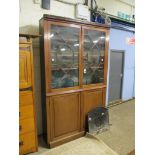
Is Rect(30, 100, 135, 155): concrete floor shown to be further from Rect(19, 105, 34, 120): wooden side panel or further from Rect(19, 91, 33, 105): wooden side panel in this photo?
Rect(19, 91, 33, 105): wooden side panel

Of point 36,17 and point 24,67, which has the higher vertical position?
point 36,17

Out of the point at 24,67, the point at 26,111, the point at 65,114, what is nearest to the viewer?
the point at 24,67

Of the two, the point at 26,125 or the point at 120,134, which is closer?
the point at 26,125

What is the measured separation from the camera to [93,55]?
299cm

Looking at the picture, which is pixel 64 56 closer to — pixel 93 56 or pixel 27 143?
pixel 93 56

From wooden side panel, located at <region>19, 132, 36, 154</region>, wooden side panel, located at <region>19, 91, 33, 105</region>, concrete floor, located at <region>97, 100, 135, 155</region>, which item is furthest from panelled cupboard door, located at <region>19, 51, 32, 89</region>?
concrete floor, located at <region>97, 100, 135, 155</region>

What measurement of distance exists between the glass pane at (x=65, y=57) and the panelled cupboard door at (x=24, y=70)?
1.40 ft

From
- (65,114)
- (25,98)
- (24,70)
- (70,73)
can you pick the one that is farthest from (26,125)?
(70,73)

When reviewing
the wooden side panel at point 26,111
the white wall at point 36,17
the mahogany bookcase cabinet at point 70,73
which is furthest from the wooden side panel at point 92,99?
the wooden side panel at point 26,111

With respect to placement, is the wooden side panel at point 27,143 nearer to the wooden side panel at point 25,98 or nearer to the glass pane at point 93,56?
the wooden side panel at point 25,98

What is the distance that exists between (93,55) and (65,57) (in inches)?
25.2
